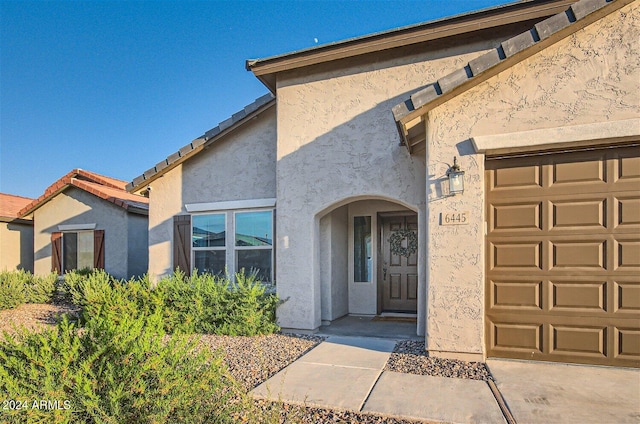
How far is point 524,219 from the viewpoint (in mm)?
5273

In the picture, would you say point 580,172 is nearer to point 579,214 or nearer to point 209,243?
point 579,214

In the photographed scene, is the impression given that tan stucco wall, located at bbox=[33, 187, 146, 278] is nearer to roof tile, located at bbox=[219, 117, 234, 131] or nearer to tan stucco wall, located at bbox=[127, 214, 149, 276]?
tan stucco wall, located at bbox=[127, 214, 149, 276]

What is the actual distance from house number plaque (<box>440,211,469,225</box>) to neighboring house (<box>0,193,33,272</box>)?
1646 centimetres

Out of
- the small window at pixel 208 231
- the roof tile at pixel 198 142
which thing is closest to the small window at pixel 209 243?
the small window at pixel 208 231

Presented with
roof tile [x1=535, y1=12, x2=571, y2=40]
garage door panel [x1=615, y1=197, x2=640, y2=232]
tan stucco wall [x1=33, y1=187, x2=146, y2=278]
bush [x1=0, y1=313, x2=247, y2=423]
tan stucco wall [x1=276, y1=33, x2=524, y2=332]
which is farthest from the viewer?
tan stucco wall [x1=33, y1=187, x2=146, y2=278]

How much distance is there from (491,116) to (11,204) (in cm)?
2050

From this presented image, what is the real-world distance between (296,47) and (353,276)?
17.7ft

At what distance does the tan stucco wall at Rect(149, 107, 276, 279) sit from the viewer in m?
8.89

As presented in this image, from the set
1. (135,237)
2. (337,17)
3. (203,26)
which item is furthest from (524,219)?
(135,237)

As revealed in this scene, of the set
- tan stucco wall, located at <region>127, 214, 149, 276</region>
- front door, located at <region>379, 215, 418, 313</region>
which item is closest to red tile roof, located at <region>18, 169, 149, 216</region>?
tan stucco wall, located at <region>127, 214, 149, 276</region>

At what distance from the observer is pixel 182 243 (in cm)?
955

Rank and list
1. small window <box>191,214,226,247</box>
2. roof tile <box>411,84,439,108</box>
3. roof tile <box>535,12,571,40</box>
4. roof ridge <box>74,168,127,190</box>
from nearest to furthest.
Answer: roof tile <box>535,12,571,40</box> < roof tile <box>411,84,439,108</box> < small window <box>191,214,226,247</box> < roof ridge <box>74,168,127,190</box>

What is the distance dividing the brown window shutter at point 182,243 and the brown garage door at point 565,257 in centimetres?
718

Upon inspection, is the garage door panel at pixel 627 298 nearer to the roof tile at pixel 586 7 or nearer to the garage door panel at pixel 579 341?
the garage door panel at pixel 579 341
